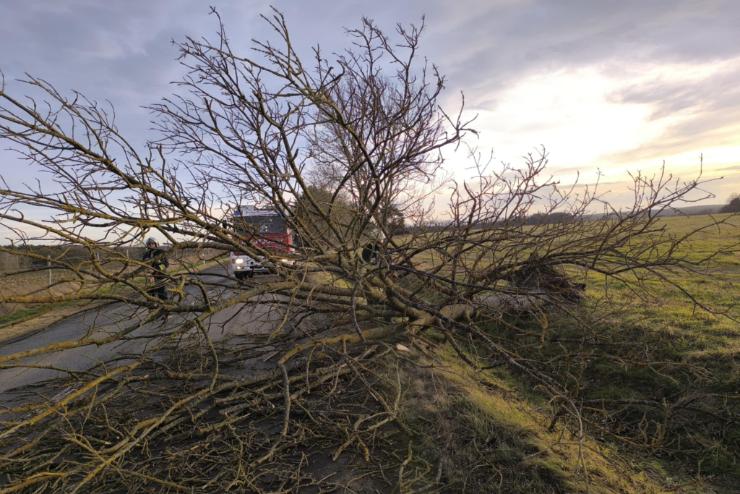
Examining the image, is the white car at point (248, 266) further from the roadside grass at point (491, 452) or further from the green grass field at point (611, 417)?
the green grass field at point (611, 417)

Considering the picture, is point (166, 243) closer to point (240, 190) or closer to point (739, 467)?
point (240, 190)

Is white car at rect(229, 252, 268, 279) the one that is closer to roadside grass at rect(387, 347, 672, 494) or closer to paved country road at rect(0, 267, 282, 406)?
paved country road at rect(0, 267, 282, 406)

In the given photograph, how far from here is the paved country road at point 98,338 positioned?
14.3 feet

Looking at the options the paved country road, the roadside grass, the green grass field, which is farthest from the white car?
the green grass field

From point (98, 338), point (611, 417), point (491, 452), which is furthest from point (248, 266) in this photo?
point (611, 417)

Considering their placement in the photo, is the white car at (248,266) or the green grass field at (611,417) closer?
the green grass field at (611,417)

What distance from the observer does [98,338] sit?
24.8 ft

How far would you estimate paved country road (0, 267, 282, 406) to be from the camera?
4.37 metres

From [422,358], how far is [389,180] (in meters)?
2.34

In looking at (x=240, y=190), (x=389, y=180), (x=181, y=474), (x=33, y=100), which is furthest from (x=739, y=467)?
(x=33, y=100)

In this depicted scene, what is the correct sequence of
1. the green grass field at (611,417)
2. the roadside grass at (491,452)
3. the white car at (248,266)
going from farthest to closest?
the white car at (248,266) → the green grass field at (611,417) → the roadside grass at (491,452)

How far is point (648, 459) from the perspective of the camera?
425 cm

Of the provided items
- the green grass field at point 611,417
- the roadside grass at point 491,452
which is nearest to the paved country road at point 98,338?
the roadside grass at point 491,452

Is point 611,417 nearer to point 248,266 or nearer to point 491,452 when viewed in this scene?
point 491,452
